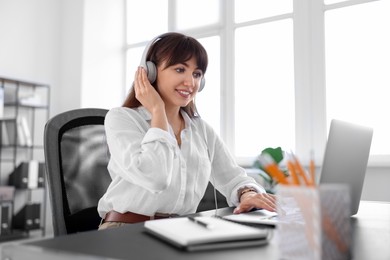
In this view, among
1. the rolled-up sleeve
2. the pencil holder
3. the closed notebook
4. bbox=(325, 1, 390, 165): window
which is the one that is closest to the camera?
the pencil holder

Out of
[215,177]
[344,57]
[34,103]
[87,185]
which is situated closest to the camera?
[87,185]

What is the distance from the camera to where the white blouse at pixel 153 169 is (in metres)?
1.11

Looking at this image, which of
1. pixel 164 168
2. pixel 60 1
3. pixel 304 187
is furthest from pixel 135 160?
pixel 60 1

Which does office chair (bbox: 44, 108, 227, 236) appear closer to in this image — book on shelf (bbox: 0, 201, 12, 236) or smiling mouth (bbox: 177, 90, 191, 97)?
smiling mouth (bbox: 177, 90, 191, 97)

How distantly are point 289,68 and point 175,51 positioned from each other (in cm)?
252

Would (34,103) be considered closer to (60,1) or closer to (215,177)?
(60,1)

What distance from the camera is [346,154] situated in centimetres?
84

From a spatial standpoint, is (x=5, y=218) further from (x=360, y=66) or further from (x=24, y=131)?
(x=360, y=66)

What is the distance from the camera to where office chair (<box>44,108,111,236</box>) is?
1181mm

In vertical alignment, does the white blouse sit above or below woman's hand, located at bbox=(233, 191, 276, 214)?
above

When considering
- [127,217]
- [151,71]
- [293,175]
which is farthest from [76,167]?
[293,175]

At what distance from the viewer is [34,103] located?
3.88 metres

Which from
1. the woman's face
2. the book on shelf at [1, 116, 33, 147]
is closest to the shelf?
the book on shelf at [1, 116, 33, 147]

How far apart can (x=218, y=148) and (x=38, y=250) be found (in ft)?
3.51
